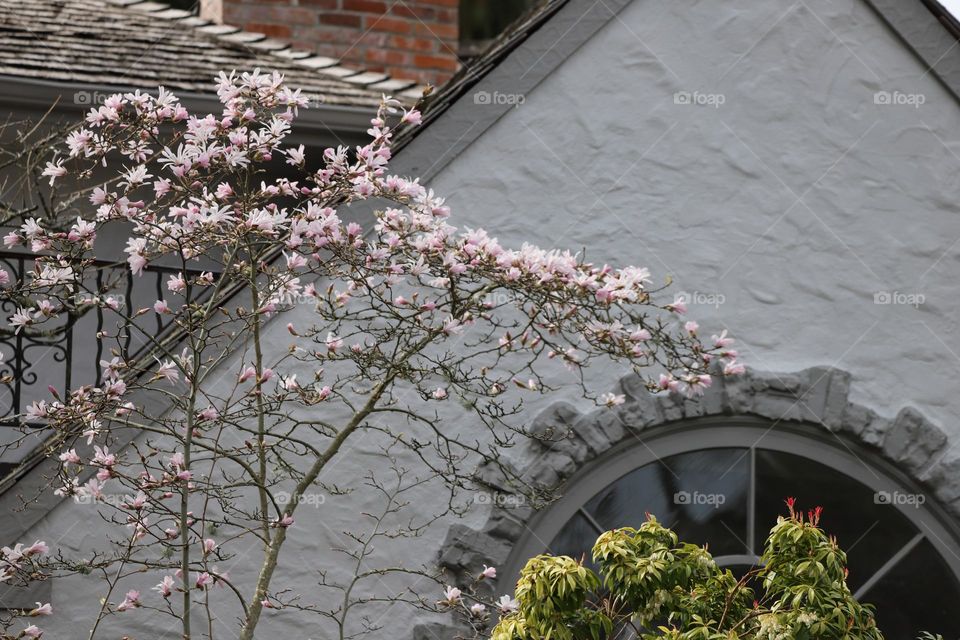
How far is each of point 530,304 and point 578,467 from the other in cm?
88

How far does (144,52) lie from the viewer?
9117mm

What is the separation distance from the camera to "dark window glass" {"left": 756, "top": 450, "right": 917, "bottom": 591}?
22.6 feet

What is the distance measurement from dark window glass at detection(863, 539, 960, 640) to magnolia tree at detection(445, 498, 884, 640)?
2015mm

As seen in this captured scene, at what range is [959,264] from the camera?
6980mm

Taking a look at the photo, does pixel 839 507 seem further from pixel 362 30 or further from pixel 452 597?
pixel 362 30

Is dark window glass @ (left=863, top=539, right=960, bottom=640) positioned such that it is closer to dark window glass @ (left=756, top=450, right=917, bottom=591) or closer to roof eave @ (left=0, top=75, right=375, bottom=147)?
dark window glass @ (left=756, top=450, right=917, bottom=591)

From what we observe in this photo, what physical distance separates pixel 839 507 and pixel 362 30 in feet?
Answer: 20.2

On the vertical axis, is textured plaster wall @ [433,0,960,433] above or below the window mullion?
above

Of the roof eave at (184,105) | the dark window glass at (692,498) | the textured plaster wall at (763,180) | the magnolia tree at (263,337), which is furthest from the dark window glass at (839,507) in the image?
the roof eave at (184,105)

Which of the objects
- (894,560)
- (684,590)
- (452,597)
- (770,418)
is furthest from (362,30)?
→ (684,590)

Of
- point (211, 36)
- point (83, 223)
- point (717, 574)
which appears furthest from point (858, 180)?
point (211, 36)

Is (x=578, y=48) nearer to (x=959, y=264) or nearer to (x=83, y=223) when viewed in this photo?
(x=959, y=264)

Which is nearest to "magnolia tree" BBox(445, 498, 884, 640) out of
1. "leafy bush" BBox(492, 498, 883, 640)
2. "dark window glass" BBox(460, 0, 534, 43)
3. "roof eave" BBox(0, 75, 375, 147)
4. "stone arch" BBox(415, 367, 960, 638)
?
"leafy bush" BBox(492, 498, 883, 640)

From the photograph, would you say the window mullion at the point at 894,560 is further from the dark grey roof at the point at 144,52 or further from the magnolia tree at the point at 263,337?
the dark grey roof at the point at 144,52
